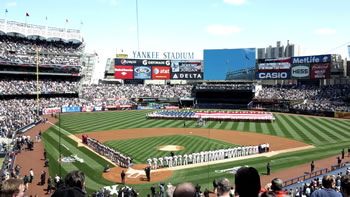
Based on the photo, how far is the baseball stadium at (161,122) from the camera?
19484mm

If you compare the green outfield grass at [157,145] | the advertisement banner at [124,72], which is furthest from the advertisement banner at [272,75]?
the green outfield grass at [157,145]

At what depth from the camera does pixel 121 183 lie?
18.3 m

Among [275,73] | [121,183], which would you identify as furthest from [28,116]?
[275,73]

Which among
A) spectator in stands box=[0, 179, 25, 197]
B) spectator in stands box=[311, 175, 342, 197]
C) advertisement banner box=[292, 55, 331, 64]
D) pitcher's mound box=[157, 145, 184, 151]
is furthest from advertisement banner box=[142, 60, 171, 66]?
spectator in stands box=[0, 179, 25, 197]

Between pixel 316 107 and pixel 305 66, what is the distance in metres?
17.7

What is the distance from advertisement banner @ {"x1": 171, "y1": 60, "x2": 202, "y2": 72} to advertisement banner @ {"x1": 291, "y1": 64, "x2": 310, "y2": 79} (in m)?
27.1

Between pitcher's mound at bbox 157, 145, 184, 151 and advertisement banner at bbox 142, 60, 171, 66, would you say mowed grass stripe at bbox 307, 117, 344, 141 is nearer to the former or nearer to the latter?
pitcher's mound at bbox 157, 145, 184, 151

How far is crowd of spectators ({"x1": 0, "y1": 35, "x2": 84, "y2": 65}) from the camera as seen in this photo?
212 feet

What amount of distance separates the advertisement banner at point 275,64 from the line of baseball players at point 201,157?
53.3 m

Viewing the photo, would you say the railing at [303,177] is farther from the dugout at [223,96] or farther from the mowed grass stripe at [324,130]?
the dugout at [223,96]

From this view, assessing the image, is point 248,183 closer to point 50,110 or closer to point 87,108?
point 50,110

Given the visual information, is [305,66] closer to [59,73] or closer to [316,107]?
[316,107]

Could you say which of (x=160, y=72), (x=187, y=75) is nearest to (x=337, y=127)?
(x=187, y=75)

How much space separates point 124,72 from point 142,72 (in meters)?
5.56
